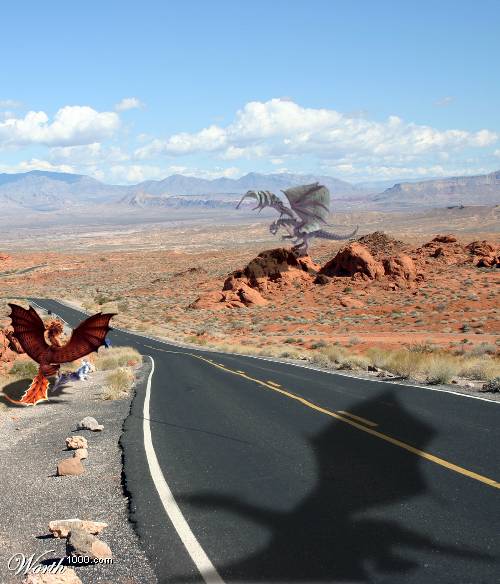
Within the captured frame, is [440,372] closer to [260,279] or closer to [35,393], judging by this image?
[35,393]

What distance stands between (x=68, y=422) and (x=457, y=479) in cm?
693

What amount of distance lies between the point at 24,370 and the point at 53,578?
12723 millimetres

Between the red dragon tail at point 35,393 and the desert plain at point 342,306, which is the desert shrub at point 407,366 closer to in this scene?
the desert plain at point 342,306

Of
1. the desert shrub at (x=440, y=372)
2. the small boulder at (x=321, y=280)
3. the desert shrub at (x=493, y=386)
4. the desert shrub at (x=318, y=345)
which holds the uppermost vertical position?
the desert shrub at (x=493, y=386)

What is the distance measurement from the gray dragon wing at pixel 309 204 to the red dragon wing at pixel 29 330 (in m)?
26.0

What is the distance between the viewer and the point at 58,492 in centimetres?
643

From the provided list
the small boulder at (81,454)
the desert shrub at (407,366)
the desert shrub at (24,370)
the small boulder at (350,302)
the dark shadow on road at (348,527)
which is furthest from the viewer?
the small boulder at (350,302)

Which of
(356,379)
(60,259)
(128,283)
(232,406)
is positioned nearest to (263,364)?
(356,379)

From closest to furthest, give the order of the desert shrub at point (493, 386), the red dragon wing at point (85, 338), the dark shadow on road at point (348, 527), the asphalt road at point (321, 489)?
the dark shadow on road at point (348, 527) → the asphalt road at point (321, 489) → the desert shrub at point (493, 386) → the red dragon wing at point (85, 338)

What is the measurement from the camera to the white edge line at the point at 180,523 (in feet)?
14.0

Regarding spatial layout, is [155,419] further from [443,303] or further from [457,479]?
[443,303]

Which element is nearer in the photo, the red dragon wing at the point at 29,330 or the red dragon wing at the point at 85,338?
the red dragon wing at the point at 29,330

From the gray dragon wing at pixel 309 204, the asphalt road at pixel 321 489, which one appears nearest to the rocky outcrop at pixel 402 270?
the gray dragon wing at pixel 309 204

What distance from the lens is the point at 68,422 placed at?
10445 mm
